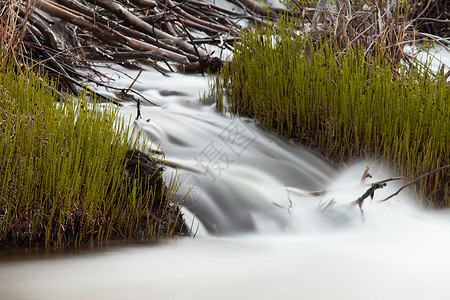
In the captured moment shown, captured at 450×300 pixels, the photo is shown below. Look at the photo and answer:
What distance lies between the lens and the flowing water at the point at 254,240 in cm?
200

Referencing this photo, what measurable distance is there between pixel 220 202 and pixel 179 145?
737mm

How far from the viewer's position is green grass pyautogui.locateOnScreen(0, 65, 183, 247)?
232 cm

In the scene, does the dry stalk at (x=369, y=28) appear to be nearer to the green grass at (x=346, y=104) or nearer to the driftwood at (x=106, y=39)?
the green grass at (x=346, y=104)

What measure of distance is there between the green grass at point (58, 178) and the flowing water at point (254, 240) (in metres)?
0.14

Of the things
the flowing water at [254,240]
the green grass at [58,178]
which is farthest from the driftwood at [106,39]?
the green grass at [58,178]

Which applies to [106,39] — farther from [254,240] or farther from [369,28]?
[254,240]

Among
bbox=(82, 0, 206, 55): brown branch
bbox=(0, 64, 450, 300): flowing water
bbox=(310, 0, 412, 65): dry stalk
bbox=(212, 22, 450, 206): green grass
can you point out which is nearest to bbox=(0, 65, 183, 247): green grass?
bbox=(0, 64, 450, 300): flowing water

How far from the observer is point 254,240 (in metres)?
2.82

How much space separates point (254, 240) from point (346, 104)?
4.37 feet

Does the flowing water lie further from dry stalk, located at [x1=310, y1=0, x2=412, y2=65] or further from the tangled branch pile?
dry stalk, located at [x1=310, y1=0, x2=412, y2=65]

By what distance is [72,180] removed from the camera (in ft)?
7.87

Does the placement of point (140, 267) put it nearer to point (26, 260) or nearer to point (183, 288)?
point (183, 288)

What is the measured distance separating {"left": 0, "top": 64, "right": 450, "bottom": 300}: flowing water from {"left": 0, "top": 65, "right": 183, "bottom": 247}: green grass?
0.47 feet

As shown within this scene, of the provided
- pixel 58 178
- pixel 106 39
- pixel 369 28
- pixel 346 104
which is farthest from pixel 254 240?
pixel 106 39
